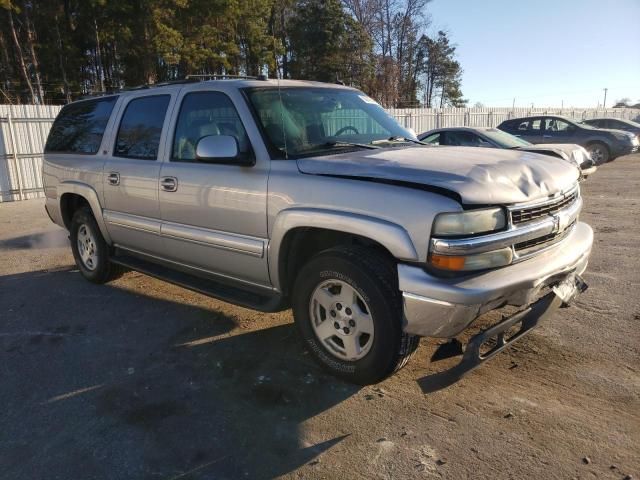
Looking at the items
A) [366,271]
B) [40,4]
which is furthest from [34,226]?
[40,4]

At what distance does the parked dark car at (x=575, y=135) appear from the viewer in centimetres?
1564

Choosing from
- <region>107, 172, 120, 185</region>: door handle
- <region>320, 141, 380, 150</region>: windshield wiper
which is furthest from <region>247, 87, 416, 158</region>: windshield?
<region>107, 172, 120, 185</region>: door handle

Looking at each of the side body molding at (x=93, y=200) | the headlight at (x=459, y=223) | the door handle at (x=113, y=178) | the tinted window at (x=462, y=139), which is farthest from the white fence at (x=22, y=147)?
the headlight at (x=459, y=223)

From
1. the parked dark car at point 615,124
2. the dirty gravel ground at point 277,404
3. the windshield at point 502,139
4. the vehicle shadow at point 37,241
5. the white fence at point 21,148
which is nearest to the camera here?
the dirty gravel ground at point 277,404

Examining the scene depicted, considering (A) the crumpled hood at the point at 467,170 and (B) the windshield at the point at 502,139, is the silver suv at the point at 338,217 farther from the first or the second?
(B) the windshield at the point at 502,139

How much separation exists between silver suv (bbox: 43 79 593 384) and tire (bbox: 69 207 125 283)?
1.57ft

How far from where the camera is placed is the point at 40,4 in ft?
85.5

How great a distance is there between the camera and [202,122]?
396 centimetres

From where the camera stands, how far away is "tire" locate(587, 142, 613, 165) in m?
15.9

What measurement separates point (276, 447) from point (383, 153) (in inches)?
76.7

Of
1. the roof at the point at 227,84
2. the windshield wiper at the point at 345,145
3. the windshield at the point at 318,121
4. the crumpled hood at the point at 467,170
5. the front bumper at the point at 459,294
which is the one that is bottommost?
the front bumper at the point at 459,294

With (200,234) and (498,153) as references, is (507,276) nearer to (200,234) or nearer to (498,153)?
(498,153)

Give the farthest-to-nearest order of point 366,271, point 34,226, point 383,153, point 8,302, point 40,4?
point 40,4 < point 34,226 < point 8,302 < point 383,153 < point 366,271

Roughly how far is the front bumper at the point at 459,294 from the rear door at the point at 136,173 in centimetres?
253
